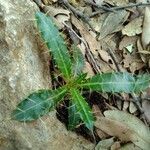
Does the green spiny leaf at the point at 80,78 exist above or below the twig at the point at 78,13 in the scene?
below

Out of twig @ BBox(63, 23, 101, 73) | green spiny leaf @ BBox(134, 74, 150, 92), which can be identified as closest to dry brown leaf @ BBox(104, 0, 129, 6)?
twig @ BBox(63, 23, 101, 73)

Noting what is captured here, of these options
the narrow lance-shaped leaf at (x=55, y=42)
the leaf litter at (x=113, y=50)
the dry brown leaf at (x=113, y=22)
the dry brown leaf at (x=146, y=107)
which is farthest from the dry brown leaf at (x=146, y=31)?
the narrow lance-shaped leaf at (x=55, y=42)

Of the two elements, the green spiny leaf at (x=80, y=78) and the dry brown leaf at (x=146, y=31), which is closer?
the green spiny leaf at (x=80, y=78)

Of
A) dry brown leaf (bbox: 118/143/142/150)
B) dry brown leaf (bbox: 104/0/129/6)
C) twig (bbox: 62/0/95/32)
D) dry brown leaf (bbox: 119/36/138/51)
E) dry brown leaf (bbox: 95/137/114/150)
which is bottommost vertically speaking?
dry brown leaf (bbox: 118/143/142/150)

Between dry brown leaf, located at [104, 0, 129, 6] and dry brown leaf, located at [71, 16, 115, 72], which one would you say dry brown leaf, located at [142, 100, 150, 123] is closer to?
dry brown leaf, located at [71, 16, 115, 72]

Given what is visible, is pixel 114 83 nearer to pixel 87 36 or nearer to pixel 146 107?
pixel 146 107

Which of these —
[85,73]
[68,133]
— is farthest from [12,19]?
[68,133]

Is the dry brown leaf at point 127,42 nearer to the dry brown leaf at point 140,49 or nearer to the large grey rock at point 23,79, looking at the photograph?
the dry brown leaf at point 140,49
